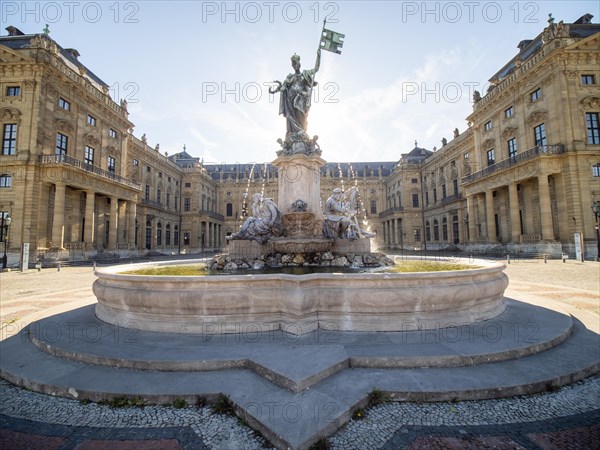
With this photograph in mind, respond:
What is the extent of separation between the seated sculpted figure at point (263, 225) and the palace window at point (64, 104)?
30.7 m

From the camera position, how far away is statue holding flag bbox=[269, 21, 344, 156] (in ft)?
30.9

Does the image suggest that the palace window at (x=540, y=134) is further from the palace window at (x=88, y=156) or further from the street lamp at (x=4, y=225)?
the street lamp at (x=4, y=225)

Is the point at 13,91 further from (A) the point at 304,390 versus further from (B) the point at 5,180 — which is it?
(A) the point at 304,390

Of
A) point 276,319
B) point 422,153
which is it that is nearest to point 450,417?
point 276,319

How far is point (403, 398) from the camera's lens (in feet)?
9.31

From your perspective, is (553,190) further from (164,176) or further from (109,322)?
(164,176)

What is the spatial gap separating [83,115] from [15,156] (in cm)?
806

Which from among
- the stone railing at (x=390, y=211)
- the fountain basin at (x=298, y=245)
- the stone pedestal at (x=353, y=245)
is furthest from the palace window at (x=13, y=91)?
the stone railing at (x=390, y=211)

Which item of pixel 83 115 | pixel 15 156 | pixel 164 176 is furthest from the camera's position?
pixel 164 176

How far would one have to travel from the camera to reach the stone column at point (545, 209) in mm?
24344

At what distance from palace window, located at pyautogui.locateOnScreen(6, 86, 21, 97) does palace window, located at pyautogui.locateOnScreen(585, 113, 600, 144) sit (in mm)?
50641

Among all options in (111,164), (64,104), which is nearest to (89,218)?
(111,164)

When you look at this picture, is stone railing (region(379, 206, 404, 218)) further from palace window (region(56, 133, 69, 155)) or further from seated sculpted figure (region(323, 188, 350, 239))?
palace window (region(56, 133, 69, 155))

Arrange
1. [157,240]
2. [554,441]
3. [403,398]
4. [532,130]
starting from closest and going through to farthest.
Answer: [554,441]
[403,398]
[532,130]
[157,240]
